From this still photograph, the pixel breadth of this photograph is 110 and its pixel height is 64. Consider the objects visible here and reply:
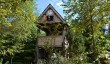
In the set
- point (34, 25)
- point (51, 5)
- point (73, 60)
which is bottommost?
point (73, 60)

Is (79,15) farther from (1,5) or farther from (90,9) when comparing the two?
(1,5)

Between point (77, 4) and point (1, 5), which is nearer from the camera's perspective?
point (1, 5)

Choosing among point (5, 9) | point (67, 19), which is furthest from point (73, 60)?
point (5, 9)

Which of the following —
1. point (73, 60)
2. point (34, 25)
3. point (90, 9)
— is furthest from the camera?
point (34, 25)

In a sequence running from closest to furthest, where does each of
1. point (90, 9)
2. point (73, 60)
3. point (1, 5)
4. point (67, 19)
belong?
1. point (1, 5)
2. point (90, 9)
3. point (67, 19)
4. point (73, 60)

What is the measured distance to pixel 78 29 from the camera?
14.2m

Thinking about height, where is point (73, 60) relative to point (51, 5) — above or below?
below

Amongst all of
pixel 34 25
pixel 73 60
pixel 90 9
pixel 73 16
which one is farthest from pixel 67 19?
pixel 34 25

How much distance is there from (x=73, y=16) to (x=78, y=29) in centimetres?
76

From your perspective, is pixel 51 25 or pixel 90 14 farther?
pixel 51 25

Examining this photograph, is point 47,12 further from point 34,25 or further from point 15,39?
point 15,39

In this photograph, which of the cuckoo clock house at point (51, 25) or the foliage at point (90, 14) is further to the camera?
the cuckoo clock house at point (51, 25)

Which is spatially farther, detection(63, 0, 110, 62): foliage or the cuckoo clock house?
the cuckoo clock house

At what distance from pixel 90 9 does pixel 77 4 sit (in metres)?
0.74
